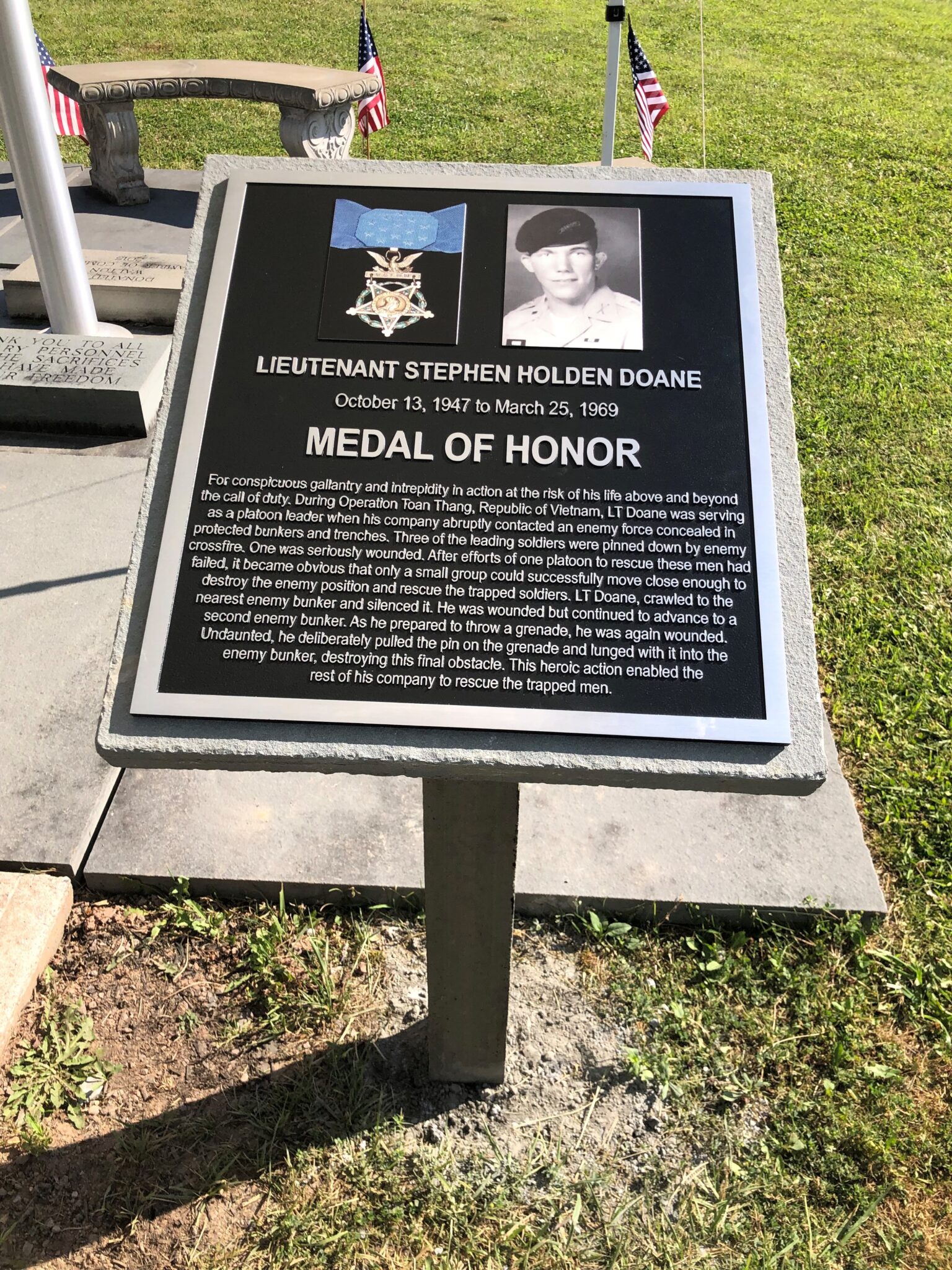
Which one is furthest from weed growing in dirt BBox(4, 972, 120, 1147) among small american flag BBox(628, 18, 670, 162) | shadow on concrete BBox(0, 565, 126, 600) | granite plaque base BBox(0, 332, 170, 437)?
small american flag BBox(628, 18, 670, 162)

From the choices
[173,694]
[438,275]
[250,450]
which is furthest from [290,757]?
[438,275]

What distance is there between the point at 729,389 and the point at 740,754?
74 centimetres

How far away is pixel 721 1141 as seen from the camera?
8.07 ft

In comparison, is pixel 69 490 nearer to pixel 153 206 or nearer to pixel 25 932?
pixel 25 932

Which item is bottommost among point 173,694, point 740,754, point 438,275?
point 740,754

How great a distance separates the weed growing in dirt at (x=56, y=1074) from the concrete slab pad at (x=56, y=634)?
18.0 inches

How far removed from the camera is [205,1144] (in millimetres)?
2432

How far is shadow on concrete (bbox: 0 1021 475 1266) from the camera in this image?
2301 mm

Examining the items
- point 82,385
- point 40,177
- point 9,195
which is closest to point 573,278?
point 82,385

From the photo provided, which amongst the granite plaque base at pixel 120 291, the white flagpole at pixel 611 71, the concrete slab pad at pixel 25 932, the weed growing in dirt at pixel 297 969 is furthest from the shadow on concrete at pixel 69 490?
the white flagpole at pixel 611 71

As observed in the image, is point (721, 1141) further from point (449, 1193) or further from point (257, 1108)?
point (257, 1108)

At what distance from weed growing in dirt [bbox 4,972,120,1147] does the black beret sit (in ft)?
7.54

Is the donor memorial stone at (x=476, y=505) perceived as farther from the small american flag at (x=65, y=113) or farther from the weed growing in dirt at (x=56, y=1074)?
the small american flag at (x=65, y=113)

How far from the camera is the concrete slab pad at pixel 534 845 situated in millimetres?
2906
